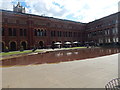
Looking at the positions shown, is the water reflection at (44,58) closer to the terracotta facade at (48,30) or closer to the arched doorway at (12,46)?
the arched doorway at (12,46)

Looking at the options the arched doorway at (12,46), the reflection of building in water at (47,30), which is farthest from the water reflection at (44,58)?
the reflection of building in water at (47,30)

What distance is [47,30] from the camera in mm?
31109

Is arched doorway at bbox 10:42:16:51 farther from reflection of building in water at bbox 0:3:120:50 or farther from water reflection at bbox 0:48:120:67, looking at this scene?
water reflection at bbox 0:48:120:67

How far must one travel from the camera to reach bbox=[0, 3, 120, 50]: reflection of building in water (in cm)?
2431

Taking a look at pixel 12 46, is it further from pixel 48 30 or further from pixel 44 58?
pixel 44 58

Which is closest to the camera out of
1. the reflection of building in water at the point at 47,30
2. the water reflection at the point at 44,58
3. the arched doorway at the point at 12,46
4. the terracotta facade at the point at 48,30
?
the water reflection at the point at 44,58

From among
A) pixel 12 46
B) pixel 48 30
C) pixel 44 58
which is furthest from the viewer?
pixel 48 30

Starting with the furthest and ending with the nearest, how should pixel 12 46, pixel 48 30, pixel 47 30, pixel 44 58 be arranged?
pixel 48 30 → pixel 47 30 → pixel 12 46 → pixel 44 58

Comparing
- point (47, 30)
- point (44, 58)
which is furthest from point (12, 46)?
point (44, 58)

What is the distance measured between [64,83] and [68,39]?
33.7 meters

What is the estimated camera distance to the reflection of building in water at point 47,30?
2431cm

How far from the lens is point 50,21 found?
31.7 meters

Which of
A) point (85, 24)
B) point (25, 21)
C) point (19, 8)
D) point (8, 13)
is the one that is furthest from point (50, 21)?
point (85, 24)

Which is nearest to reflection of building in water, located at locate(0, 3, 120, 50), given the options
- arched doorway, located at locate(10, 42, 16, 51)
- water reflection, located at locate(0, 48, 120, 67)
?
arched doorway, located at locate(10, 42, 16, 51)
